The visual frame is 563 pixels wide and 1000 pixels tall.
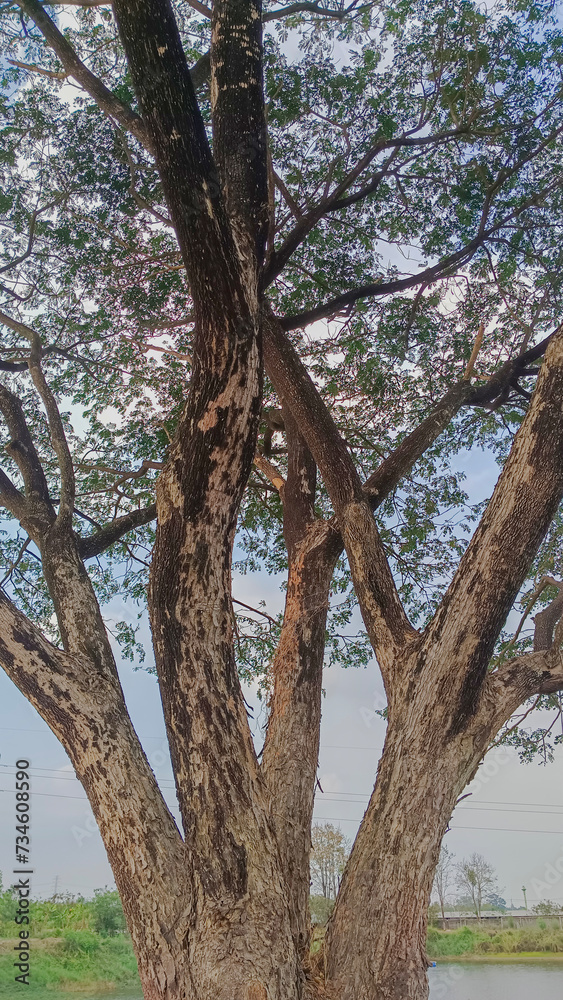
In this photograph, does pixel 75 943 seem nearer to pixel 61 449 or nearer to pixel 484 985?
pixel 484 985

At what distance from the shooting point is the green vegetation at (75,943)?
5238 millimetres

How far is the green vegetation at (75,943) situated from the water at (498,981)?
2480mm

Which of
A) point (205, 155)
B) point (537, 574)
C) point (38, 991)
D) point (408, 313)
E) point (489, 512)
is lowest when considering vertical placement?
point (38, 991)

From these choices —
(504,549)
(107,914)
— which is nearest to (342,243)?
(504,549)

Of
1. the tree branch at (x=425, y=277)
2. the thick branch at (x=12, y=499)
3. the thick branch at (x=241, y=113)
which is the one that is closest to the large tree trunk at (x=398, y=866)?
the thick branch at (x=241, y=113)

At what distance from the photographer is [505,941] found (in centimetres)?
623

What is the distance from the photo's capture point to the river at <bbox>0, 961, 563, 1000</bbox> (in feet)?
16.5

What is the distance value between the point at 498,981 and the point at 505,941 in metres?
0.92

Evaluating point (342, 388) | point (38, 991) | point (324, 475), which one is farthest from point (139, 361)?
point (38, 991)

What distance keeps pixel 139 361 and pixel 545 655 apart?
3.56 metres

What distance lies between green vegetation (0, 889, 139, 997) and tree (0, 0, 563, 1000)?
2330mm

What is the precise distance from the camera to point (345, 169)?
14.0 ft

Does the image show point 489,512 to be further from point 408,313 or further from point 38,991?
point 38,991

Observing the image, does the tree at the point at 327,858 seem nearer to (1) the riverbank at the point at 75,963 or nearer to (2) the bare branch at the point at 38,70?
(1) the riverbank at the point at 75,963
